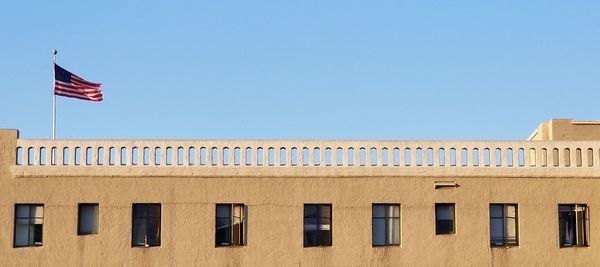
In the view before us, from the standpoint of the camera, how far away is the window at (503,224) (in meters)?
28.7

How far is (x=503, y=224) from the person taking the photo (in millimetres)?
28719

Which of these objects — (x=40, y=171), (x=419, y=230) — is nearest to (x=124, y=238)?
(x=40, y=171)

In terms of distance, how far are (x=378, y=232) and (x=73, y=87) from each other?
8.65 metres

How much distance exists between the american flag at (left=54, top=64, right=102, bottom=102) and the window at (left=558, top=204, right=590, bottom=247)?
39.7 feet

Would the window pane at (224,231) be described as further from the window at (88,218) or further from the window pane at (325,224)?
the window at (88,218)

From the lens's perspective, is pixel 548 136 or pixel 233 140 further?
pixel 548 136

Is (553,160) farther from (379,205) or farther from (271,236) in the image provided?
(271,236)

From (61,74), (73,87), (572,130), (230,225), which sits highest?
(61,74)

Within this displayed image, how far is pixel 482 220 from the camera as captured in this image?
28.5 meters

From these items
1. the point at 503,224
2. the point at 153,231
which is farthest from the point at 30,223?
the point at 503,224

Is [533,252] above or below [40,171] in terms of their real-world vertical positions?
below

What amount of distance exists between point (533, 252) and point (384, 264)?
144 inches

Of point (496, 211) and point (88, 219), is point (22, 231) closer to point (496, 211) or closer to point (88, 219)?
point (88, 219)

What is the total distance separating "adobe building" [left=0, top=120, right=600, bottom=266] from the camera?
27.8 meters
